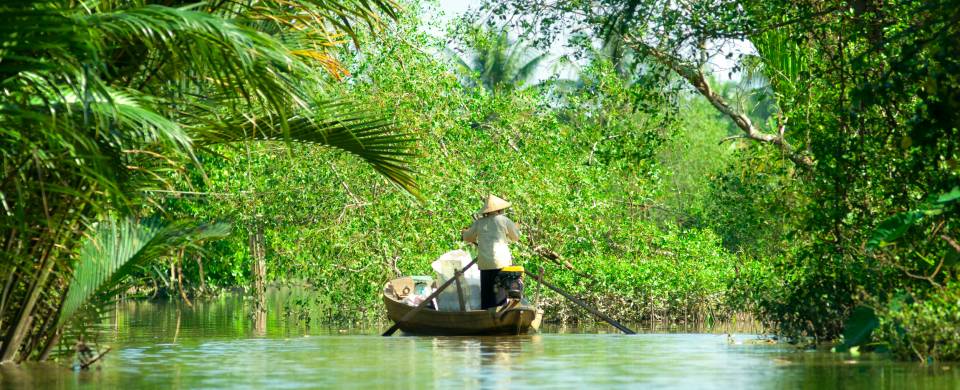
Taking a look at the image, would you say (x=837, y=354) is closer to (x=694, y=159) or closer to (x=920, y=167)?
(x=920, y=167)

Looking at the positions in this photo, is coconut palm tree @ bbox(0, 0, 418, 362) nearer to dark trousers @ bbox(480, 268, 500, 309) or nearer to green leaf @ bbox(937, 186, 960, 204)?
green leaf @ bbox(937, 186, 960, 204)

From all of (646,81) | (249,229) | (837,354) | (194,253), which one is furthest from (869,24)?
(249,229)

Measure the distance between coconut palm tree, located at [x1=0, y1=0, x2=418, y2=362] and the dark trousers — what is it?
6.25 meters

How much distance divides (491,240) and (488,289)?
2.58ft

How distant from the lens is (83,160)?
9461 mm

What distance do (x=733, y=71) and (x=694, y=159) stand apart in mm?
41647

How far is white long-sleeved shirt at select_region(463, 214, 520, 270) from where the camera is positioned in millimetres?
18531

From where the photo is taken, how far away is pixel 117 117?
8867 millimetres

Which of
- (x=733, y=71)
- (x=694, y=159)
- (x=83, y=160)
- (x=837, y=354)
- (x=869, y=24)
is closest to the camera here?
(x=83, y=160)

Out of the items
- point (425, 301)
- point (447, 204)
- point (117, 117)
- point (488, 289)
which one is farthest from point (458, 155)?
point (117, 117)

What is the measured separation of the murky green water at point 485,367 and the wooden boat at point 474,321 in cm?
176

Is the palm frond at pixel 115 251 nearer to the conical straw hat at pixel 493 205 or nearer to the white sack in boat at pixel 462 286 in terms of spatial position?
the conical straw hat at pixel 493 205

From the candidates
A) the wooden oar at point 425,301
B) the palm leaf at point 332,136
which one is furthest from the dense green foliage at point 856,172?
the wooden oar at point 425,301

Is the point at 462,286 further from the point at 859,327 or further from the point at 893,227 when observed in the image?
the point at 893,227
